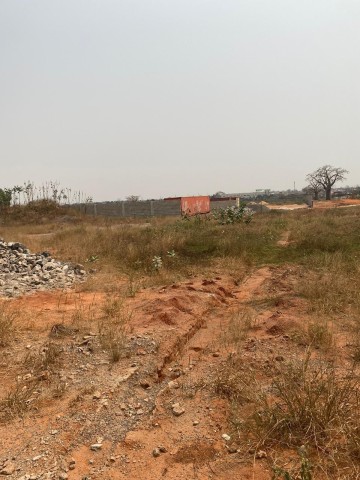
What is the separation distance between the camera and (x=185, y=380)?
11.9 feet

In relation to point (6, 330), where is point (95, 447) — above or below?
below

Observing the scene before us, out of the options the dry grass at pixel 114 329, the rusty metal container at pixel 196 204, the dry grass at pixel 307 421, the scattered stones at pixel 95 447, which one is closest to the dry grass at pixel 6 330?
the dry grass at pixel 114 329

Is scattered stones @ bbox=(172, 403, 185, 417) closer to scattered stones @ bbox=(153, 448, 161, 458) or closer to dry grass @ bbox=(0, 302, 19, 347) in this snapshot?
scattered stones @ bbox=(153, 448, 161, 458)

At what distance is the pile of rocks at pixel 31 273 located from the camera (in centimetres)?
788

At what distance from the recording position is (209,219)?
739 inches

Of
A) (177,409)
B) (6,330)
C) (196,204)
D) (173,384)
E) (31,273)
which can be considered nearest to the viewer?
(177,409)

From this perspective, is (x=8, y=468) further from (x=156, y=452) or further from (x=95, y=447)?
(x=156, y=452)

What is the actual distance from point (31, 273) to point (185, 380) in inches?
246

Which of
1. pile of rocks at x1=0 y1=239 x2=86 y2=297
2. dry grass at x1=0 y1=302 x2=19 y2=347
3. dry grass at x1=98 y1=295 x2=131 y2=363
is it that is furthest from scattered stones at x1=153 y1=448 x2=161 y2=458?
pile of rocks at x1=0 y1=239 x2=86 y2=297

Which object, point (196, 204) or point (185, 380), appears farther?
point (196, 204)

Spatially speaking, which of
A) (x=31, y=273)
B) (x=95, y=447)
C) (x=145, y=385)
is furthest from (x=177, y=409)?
(x=31, y=273)

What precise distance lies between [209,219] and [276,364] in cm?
1524

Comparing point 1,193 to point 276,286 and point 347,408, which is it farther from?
point 347,408

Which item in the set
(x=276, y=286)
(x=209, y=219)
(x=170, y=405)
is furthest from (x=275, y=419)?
(x=209, y=219)
